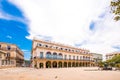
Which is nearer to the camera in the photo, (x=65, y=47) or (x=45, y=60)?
(x=45, y=60)

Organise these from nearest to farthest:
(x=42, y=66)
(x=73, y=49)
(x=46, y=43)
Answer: (x=42, y=66) → (x=46, y=43) → (x=73, y=49)

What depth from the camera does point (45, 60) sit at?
49469mm

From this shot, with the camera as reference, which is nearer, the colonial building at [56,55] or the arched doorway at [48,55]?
the colonial building at [56,55]

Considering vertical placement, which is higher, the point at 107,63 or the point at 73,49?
the point at 73,49

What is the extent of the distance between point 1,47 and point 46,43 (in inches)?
646

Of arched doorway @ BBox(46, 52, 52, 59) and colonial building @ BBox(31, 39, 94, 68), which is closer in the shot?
colonial building @ BBox(31, 39, 94, 68)

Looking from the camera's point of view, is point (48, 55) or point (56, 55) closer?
point (48, 55)

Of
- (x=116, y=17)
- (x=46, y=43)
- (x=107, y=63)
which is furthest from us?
(x=46, y=43)

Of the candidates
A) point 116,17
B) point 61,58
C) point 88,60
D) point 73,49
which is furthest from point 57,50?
point 116,17

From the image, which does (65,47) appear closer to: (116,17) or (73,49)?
(73,49)

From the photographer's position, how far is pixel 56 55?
5434cm

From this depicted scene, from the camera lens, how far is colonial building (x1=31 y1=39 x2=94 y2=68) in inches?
1928

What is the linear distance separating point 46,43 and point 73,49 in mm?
16790

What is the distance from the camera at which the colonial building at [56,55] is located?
161 feet
